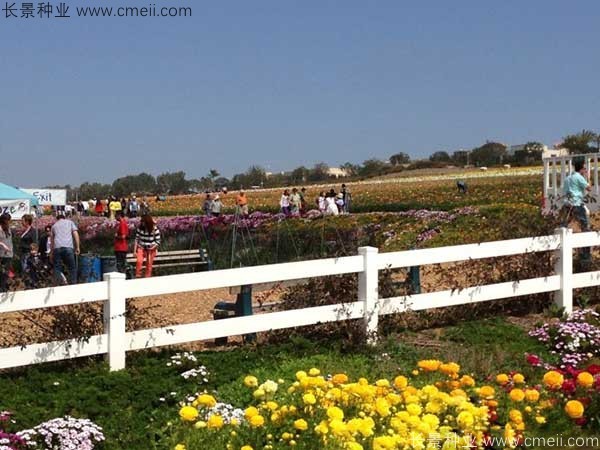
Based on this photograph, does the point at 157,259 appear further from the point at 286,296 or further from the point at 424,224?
the point at 286,296

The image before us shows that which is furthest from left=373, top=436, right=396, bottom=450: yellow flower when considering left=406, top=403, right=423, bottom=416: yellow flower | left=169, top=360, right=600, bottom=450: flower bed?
left=406, top=403, right=423, bottom=416: yellow flower

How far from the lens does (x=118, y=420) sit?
543cm

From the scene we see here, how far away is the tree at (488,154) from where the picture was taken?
11877 cm

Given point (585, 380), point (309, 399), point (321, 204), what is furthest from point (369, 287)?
point (321, 204)

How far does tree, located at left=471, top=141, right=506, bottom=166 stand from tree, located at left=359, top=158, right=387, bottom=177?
13725 mm

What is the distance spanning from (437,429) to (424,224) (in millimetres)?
14985

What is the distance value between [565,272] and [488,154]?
116001mm

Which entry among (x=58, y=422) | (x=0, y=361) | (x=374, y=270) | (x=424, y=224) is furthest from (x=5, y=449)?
(x=424, y=224)

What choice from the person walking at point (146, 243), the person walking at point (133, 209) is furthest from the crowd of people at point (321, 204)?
the person walking at point (146, 243)

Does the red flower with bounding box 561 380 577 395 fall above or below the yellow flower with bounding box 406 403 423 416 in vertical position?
below

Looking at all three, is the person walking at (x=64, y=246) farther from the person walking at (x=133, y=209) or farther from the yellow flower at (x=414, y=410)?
the person walking at (x=133, y=209)

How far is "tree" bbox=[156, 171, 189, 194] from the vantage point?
119438 mm

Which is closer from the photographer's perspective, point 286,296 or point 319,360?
point 319,360

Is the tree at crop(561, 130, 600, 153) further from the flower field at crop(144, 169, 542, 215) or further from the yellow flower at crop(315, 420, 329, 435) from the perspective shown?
the yellow flower at crop(315, 420, 329, 435)
